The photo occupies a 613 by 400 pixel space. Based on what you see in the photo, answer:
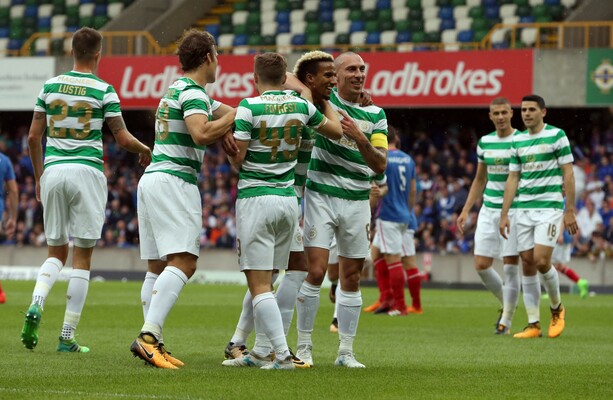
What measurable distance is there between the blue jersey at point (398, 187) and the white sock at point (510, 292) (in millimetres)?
2979

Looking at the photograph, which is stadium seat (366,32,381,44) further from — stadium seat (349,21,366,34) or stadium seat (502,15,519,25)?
stadium seat (502,15,519,25)

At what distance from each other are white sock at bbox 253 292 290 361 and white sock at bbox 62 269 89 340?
73.1 inches

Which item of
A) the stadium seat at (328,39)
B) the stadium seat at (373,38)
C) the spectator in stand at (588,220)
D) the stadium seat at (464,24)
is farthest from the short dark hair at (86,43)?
the stadium seat at (373,38)

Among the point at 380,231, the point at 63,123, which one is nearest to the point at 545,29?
the point at 380,231

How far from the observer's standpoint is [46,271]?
336 inches

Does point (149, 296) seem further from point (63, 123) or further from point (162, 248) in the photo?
point (63, 123)

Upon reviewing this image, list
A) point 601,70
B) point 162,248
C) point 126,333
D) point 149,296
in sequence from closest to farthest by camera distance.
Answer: point 162,248 → point 149,296 → point 126,333 → point 601,70

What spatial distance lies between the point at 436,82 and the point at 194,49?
18778 mm

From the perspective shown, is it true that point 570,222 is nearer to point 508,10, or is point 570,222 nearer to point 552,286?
point 552,286

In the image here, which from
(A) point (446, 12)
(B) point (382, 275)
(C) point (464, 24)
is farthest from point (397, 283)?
(A) point (446, 12)

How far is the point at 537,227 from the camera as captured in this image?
11.5 m

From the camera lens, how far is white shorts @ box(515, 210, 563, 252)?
11.4 meters

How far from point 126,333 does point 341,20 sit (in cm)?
1990

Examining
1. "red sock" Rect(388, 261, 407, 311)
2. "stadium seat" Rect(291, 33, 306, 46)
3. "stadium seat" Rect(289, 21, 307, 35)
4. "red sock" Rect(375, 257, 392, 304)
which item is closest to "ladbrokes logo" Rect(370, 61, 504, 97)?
"stadium seat" Rect(291, 33, 306, 46)
